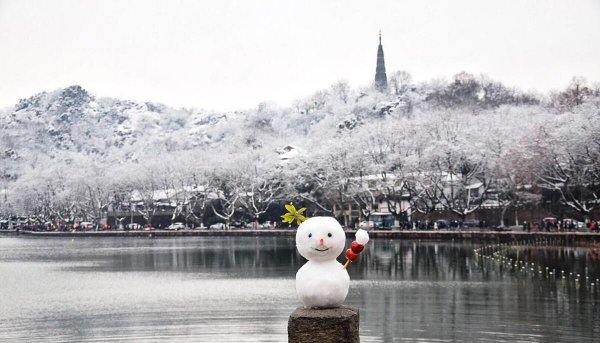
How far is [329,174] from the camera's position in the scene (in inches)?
3024

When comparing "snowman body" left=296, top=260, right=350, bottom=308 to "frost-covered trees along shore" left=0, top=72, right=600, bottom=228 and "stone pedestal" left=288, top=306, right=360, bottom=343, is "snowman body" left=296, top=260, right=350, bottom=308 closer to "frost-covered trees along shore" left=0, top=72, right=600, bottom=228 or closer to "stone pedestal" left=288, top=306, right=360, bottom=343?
"stone pedestal" left=288, top=306, right=360, bottom=343

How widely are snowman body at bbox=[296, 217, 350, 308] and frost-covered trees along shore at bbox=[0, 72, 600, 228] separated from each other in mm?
48145

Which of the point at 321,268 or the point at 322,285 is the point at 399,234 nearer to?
the point at 321,268

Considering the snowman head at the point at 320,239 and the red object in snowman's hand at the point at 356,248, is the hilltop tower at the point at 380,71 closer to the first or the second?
the red object in snowman's hand at the point at 356,248

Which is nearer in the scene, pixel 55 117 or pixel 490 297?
pixel 490 297

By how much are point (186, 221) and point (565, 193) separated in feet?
157

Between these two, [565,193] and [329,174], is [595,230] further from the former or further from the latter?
[329,174]

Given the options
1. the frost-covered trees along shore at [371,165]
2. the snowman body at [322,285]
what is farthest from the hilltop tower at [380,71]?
the snowman body at [322,285]

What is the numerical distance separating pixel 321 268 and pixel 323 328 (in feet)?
2.69

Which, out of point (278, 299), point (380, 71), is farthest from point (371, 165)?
point (380, 71)

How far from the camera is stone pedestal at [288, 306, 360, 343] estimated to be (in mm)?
9898

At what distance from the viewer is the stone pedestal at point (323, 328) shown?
32.5 ft

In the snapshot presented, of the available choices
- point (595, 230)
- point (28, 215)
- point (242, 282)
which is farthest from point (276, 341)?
point (28, 215)

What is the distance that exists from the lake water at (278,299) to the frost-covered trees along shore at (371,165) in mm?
12299
